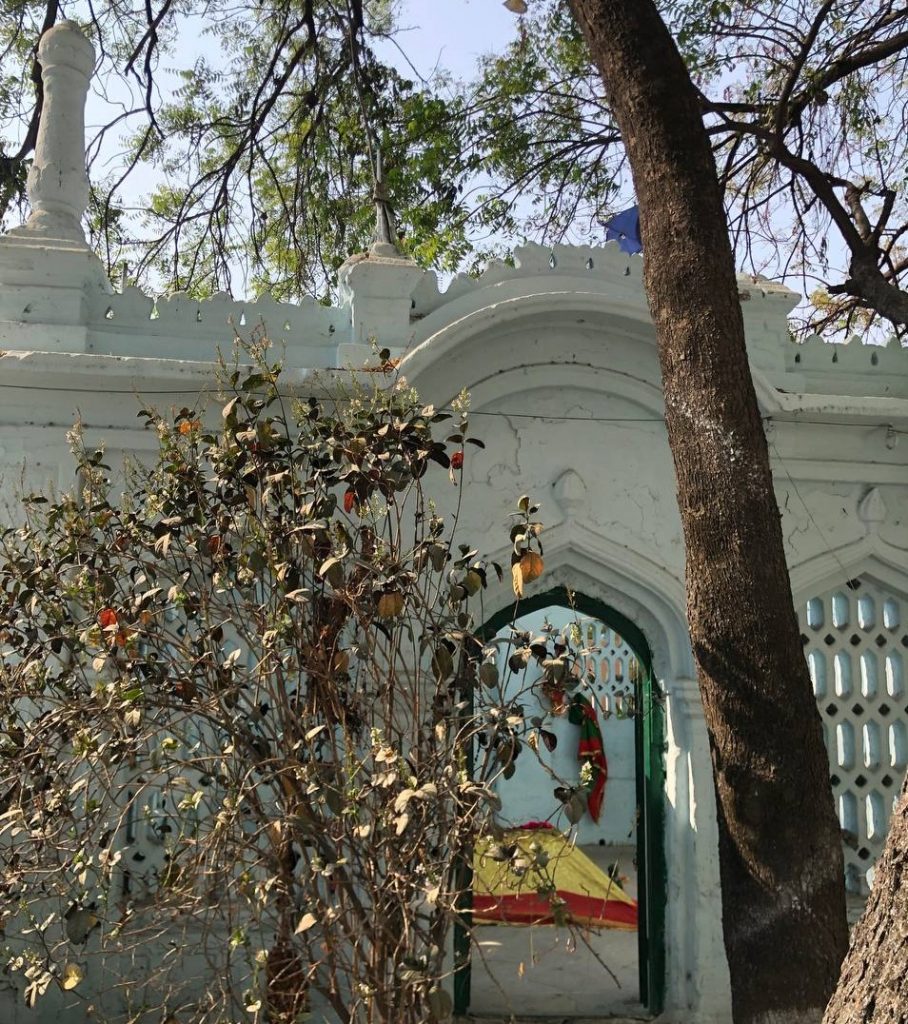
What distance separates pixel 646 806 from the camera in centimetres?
627

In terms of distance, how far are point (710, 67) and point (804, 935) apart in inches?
292

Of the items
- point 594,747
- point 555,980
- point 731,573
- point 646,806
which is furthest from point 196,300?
point 594,747

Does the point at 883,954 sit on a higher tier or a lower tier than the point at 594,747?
lower

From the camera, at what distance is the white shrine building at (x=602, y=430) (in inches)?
229

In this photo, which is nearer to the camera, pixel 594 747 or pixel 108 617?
pixel 108 617

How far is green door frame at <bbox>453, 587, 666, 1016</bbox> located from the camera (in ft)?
19.8

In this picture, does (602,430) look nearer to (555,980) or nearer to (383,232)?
(383,232)

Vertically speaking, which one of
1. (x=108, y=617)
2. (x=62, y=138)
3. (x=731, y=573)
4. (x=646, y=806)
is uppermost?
(x=62, y=138)

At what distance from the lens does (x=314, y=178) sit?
1015cm

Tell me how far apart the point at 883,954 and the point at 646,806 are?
14.8 feet

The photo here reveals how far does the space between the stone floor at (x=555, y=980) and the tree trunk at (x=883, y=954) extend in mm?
3690

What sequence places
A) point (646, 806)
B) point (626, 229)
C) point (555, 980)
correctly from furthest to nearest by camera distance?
1. point (626, 229)
2. point (555, 980)
3. point (646, 806)

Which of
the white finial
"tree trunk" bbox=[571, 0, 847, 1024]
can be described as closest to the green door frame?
"tree trunk" bbox=[571, 0, 847, 1024]

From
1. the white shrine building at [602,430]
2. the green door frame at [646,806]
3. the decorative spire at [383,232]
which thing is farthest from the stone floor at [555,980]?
the decorative spire at [383,232]
